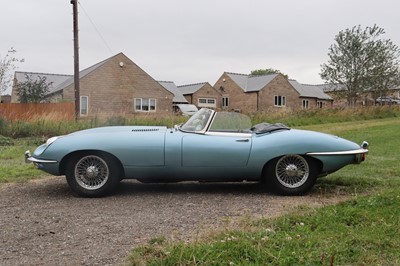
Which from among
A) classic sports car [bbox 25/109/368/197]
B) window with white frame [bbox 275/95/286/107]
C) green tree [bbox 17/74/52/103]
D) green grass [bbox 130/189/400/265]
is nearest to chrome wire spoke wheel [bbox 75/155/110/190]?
classic sports car [bbox 25/109/368/197]

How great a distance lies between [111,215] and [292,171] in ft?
7.78

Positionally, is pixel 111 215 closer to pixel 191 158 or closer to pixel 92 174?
pixel 92 174

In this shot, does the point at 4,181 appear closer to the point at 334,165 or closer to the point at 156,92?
the point at 334,165

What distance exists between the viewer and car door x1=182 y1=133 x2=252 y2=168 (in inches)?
209

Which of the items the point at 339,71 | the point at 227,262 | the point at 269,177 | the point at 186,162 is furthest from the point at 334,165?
the point at 339,71

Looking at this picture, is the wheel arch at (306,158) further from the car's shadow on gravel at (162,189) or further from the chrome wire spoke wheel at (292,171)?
the car's shadow on gravel at (162,189)

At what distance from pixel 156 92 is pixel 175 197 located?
35.4 meters

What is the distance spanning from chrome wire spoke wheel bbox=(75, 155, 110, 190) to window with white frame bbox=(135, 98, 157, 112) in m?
34.4

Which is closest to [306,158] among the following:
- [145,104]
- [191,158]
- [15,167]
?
[191,158]

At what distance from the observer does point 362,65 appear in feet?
111

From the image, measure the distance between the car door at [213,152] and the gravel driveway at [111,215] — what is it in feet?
1.42

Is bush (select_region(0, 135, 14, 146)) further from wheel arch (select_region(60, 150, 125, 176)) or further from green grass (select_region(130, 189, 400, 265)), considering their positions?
green grass (select_region(130, 189, 400, 265))

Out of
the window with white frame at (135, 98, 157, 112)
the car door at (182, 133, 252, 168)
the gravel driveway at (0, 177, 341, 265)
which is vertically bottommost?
the gravel driveway at (0, 177, 341, 265)

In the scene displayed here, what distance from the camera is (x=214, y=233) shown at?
355cm
